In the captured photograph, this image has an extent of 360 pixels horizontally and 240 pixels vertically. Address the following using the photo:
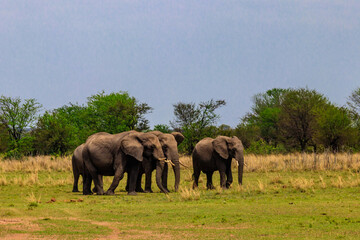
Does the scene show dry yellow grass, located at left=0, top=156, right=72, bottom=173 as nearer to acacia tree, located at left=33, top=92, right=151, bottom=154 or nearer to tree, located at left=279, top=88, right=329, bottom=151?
acacia tree, located at left=33, top=92, right=151, bottom=154

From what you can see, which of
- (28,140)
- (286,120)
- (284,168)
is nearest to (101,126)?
(28,140)

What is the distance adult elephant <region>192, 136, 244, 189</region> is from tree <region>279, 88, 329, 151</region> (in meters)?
35.8

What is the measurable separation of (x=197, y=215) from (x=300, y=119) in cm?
4891

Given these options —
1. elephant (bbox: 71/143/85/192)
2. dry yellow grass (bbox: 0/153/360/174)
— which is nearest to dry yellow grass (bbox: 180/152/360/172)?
dry yellow grass (bbox: 0/153/360/174)

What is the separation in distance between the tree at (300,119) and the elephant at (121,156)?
3959 centimetres

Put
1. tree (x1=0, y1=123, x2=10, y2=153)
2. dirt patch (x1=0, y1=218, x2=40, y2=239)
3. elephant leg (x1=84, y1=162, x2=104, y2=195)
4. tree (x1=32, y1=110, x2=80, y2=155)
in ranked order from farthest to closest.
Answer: tree (x1=0, y1=123, x2=10, y2=153) < tree (x1=32, y1=110, x2=80, y2=155) < elephant leg (x1=84, y1=162, x2=104, y2=195) < dirt patch (x1=0, y1=218, x2=40, y2=239)

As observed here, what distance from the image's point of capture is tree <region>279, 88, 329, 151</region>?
210 ft

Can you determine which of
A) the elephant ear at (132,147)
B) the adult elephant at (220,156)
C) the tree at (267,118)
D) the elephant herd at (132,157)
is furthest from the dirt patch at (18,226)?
the tree at (267,118)

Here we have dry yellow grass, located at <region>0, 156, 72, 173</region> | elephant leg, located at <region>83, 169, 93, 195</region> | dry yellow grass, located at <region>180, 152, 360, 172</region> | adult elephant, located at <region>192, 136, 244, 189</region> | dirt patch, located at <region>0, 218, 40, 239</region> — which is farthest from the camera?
dry yellow grass, located at <region>0, 156, 72, 173</region>

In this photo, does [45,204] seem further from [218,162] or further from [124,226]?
[218,162]

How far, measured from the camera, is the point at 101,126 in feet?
199

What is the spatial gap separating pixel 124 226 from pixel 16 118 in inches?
2079

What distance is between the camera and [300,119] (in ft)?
212

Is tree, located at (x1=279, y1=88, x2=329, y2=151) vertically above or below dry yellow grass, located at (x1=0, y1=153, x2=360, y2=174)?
above
